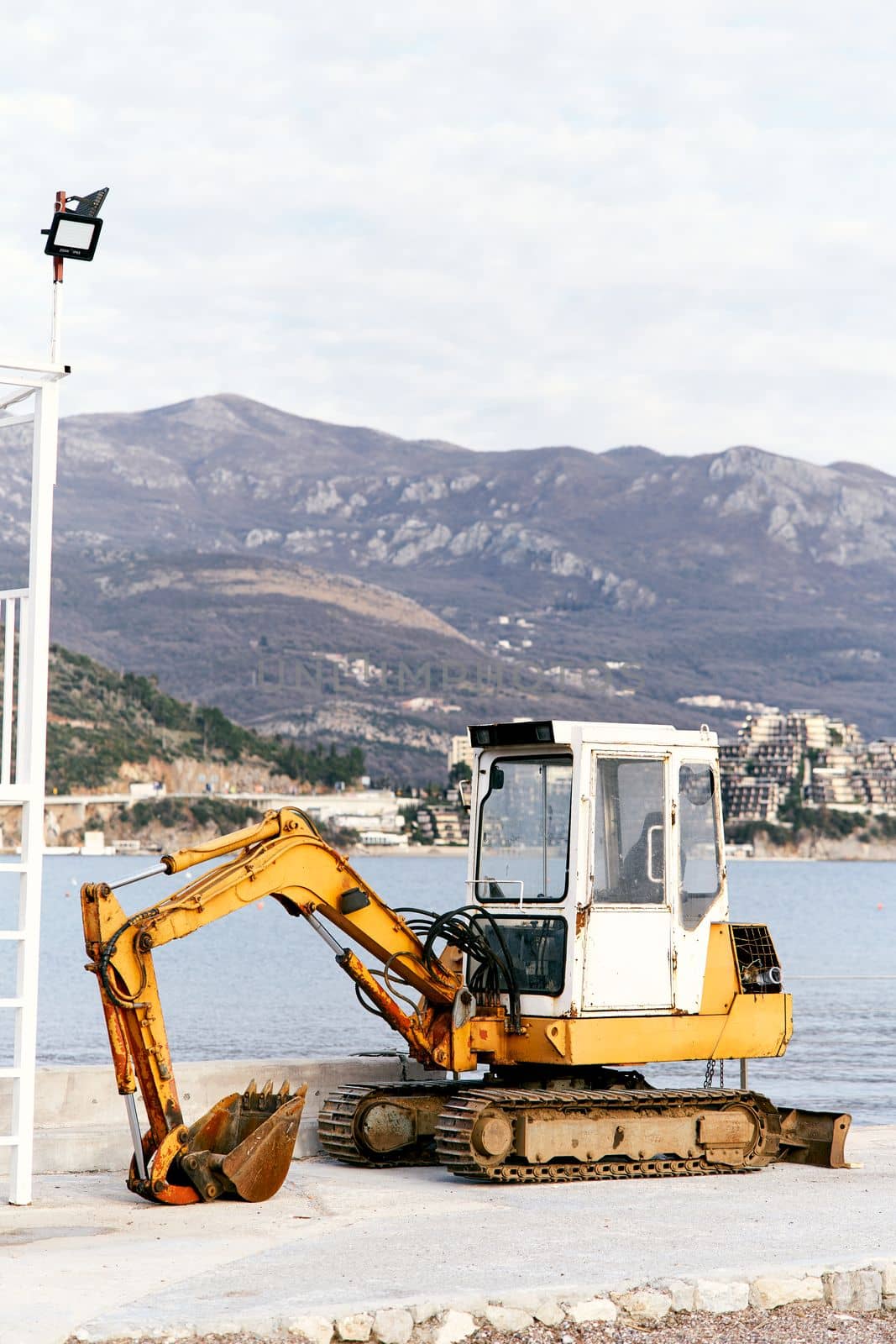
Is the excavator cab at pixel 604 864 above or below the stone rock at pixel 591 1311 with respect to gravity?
above

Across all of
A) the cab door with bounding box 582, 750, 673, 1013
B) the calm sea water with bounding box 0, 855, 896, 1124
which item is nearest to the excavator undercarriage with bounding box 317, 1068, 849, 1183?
the cab door with bounding box 582, 750, 673, 1013

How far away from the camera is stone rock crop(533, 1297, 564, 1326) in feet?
28.2

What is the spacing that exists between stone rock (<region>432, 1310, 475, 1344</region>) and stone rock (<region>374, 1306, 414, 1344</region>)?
0.13m

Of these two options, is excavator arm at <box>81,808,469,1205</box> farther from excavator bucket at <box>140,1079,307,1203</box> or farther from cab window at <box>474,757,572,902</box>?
cab window at <box>474,757,572,902</box>

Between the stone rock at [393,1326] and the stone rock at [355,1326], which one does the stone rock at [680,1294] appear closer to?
the stone rock at [393,1326]

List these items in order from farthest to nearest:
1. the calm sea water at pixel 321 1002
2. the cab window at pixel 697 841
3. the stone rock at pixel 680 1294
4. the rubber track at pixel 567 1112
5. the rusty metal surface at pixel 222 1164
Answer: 1. the calm sea water at pixel 321 1002
2. the cab window at pixel 697 841
3. the rubber track at pixel 567 1112
4. the rusty metal surface at pixel 222 1164
5. the stone rock at pixel 680 1294

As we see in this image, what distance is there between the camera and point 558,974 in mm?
12422

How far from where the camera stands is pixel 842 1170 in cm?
1316

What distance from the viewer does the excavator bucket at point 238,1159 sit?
36.9 ft

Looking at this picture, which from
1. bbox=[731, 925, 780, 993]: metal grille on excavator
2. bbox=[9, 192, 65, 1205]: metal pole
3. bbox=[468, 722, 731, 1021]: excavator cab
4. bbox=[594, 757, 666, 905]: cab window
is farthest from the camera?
bbox=[731, 925, 780, 993]: metal grille on excavator

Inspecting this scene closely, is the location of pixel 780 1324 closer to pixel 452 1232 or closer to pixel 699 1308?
pixel 699 1308

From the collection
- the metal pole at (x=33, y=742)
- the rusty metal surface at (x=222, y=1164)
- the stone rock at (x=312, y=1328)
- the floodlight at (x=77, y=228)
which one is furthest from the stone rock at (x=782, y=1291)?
the floodlight at (x=77, y=228)

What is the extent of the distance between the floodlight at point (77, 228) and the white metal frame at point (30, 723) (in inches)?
9.9

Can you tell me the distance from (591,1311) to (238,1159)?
324 centimetres
